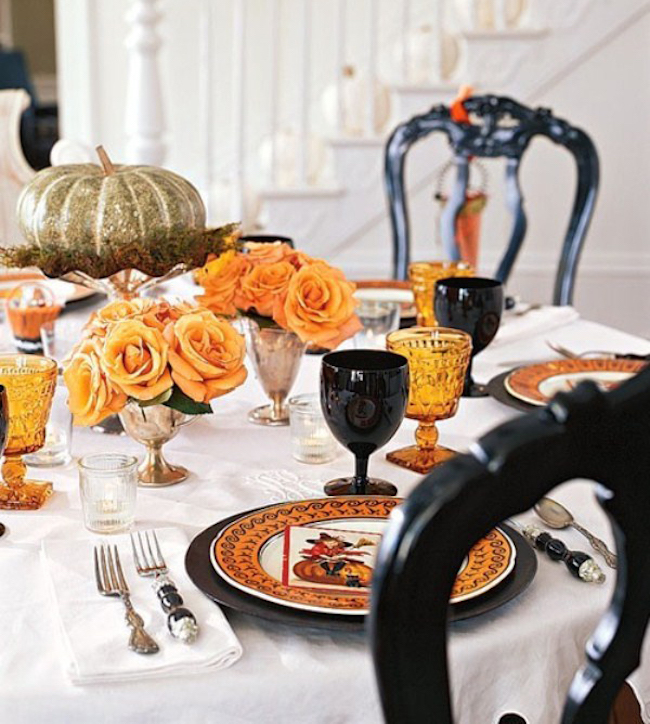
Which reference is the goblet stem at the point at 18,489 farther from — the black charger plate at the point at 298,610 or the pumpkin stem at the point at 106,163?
the pumpkin stem at the point at 106,163

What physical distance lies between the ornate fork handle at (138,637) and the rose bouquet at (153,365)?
270 mm

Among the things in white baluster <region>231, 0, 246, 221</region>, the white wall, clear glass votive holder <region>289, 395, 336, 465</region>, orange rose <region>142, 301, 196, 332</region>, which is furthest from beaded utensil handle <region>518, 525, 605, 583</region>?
the white wall

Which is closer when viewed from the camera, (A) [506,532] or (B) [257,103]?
(A) [506,532]

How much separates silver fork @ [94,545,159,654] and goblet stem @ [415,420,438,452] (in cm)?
41

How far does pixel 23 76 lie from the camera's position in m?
9.38

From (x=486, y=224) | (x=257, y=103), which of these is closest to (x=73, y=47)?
(x=257, y=103)

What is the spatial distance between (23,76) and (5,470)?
878 cm

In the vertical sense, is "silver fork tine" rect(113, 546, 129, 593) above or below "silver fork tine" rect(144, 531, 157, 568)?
above

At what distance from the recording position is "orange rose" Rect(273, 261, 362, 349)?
4.50ft

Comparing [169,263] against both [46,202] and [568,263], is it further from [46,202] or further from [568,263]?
[568,263]

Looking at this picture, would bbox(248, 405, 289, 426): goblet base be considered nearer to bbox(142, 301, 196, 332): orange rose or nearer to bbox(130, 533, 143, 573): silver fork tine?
bbox(142, 301, 196, 332): orange rose

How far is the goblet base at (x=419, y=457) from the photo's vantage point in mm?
1293

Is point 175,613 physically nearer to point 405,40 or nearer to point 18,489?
point 18,489

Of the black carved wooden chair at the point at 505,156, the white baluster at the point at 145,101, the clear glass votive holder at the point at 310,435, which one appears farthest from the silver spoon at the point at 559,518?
the white baluster at the point at 145,101
